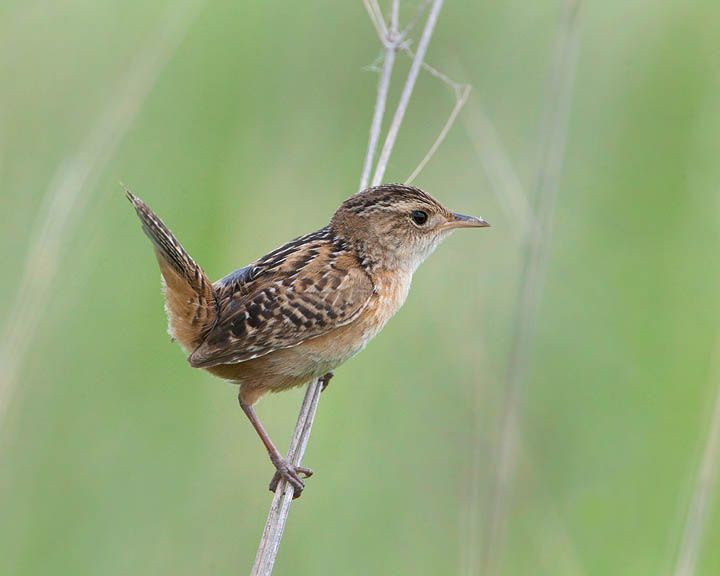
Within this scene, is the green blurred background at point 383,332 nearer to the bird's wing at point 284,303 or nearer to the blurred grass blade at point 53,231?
the blurred grass blade at point 53,231

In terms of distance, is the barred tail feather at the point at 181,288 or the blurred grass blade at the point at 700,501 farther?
the barred tail feather at the point at 181,288

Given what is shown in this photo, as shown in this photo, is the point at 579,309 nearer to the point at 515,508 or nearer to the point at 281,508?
the point at 515,508

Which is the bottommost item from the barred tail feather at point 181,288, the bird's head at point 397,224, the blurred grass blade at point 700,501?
the blurred grass blade at point 700,501

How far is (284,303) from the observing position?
3289mm

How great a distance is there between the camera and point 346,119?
4.87m

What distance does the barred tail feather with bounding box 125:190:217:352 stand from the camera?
9.79 feet

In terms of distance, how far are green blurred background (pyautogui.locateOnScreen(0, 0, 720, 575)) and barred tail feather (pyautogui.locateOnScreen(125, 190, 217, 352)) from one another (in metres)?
0.28

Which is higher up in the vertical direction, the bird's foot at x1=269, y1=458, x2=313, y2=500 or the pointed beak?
the pointed beak

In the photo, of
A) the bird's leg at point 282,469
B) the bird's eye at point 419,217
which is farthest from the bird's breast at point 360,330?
the bird's leg at point 282,469

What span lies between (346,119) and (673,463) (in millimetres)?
2351

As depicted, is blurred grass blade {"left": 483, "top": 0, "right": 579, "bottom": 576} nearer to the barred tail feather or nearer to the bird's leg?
the bird's leg

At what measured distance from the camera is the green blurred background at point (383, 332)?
11.7 feet

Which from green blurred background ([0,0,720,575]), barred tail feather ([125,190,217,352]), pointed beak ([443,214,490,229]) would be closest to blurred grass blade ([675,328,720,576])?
green blurred background ([0,0,720,575])

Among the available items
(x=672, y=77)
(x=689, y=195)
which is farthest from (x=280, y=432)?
(x=672, y=77)
